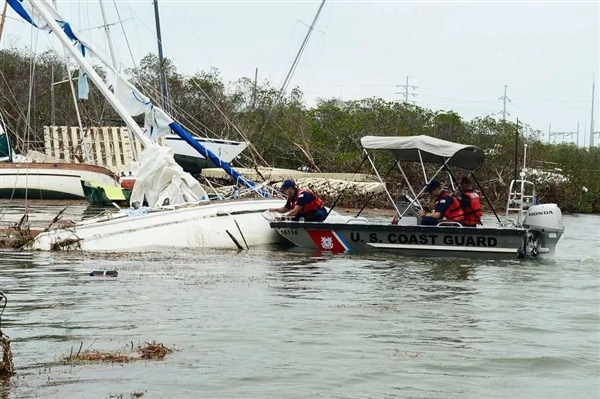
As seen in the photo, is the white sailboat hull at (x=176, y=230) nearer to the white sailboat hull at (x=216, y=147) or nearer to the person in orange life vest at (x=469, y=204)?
the person in orange life vest at (x=469, y=204)

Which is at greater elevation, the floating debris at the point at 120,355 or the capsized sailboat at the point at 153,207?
the capsized sailboat at the point at 153,207

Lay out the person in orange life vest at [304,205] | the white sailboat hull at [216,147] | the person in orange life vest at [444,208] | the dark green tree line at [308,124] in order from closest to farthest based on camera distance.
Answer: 1. the person in orange life vest at [444,208]
2. the person in orange life vest at [304,205]
3. the white sailboat hull at [216,147]
4. the dark green tree line at [308,124]

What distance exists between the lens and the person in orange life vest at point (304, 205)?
2144cm

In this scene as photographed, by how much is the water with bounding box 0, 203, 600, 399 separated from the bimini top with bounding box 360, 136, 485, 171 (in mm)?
2375

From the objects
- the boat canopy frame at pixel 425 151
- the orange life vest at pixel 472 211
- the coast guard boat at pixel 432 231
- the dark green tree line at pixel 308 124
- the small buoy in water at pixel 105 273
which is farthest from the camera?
the dark green tree line at pixel 308 124

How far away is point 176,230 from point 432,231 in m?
5.09

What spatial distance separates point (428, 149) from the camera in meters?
20.0

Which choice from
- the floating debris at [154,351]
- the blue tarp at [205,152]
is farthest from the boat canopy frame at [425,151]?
the floating debris at [154,351]

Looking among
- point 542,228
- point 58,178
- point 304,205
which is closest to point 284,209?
point 304,205

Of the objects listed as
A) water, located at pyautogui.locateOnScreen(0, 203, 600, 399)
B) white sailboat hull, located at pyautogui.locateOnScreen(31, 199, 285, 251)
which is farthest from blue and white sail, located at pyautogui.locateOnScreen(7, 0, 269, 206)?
water, located at pyautogui.locateOnScreen(0, 203, 600, 399)

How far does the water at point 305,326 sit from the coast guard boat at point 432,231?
0.82 m

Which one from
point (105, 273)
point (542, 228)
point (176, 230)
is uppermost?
point (542, 228)

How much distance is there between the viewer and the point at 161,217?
2056 cm

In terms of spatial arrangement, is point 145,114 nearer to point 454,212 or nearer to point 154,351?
point 454,212
